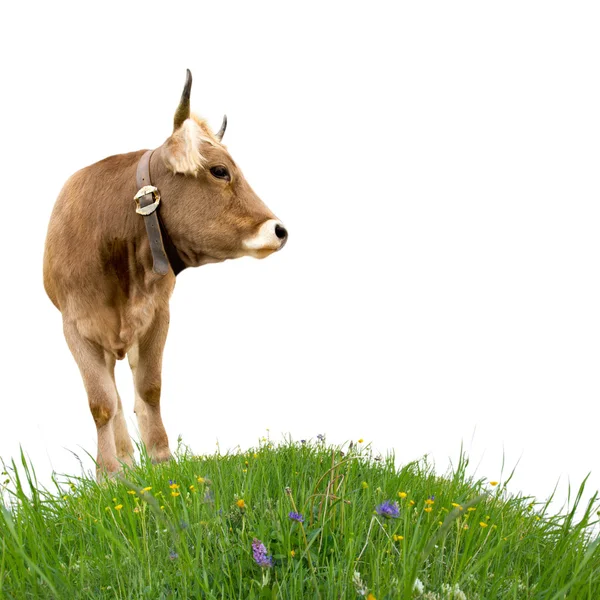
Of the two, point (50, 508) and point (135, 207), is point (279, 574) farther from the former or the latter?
point (135, 207)

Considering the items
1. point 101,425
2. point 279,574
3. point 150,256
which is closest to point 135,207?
point 150,256

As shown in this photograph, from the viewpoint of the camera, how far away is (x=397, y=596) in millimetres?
2207

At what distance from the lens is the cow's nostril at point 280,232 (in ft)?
13.9

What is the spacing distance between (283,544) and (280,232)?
2.27m

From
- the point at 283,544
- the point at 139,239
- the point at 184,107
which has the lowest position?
the point at 283,544

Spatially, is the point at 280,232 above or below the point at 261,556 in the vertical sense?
above

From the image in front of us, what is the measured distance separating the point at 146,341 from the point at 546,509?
3.04 m

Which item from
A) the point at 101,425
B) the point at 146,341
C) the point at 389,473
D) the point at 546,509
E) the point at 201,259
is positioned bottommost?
the point at 546,509

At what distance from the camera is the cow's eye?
439cm

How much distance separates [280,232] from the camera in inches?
167

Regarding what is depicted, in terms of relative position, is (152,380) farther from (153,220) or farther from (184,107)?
(184,107)

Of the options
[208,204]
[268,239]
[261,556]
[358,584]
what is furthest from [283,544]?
[208,204]

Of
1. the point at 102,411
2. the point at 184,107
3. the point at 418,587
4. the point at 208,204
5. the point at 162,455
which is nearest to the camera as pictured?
the point at 418,587

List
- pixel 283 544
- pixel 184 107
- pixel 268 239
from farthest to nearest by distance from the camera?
1. pixel 184 107
2. pixel 268 239
3. pixel 283 544
